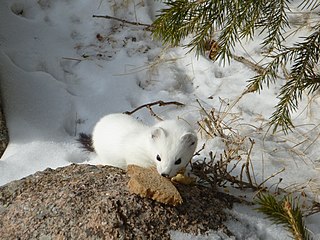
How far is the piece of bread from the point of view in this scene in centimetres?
223

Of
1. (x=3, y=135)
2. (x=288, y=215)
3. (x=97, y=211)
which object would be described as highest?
(x=288, y=215)

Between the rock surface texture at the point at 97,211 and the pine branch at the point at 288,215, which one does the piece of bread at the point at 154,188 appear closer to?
the rock surface texture at the point at 97,211

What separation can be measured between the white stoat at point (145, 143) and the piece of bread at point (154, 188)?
173 millimetres

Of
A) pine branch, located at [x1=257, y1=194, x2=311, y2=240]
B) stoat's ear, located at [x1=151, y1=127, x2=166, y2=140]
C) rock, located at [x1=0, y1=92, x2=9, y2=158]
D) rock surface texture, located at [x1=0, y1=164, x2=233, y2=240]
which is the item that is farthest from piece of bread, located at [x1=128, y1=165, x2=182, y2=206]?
rock, located at [x1=0, y1=92, x2=9, y2=158]

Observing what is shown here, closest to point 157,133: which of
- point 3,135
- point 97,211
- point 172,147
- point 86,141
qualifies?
point 172,147

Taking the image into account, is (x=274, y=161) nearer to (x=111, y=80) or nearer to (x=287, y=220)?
(x=111, y=80)

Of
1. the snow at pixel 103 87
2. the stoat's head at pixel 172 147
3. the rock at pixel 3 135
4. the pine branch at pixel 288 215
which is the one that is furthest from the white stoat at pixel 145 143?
the pine branch at pixel 288 215

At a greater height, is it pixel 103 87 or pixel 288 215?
pixel 288 215

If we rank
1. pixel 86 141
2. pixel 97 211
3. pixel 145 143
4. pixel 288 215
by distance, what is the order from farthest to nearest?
1. pixel 86 141
2. pixel 145 143
3. pixel 97 211
4. pixel 288 215

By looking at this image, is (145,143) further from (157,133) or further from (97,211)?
(97,211)

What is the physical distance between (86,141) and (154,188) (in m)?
1.09

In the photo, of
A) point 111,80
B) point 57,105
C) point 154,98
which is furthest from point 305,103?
point 57,105

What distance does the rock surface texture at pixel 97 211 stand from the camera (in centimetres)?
215

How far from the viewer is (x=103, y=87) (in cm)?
381
